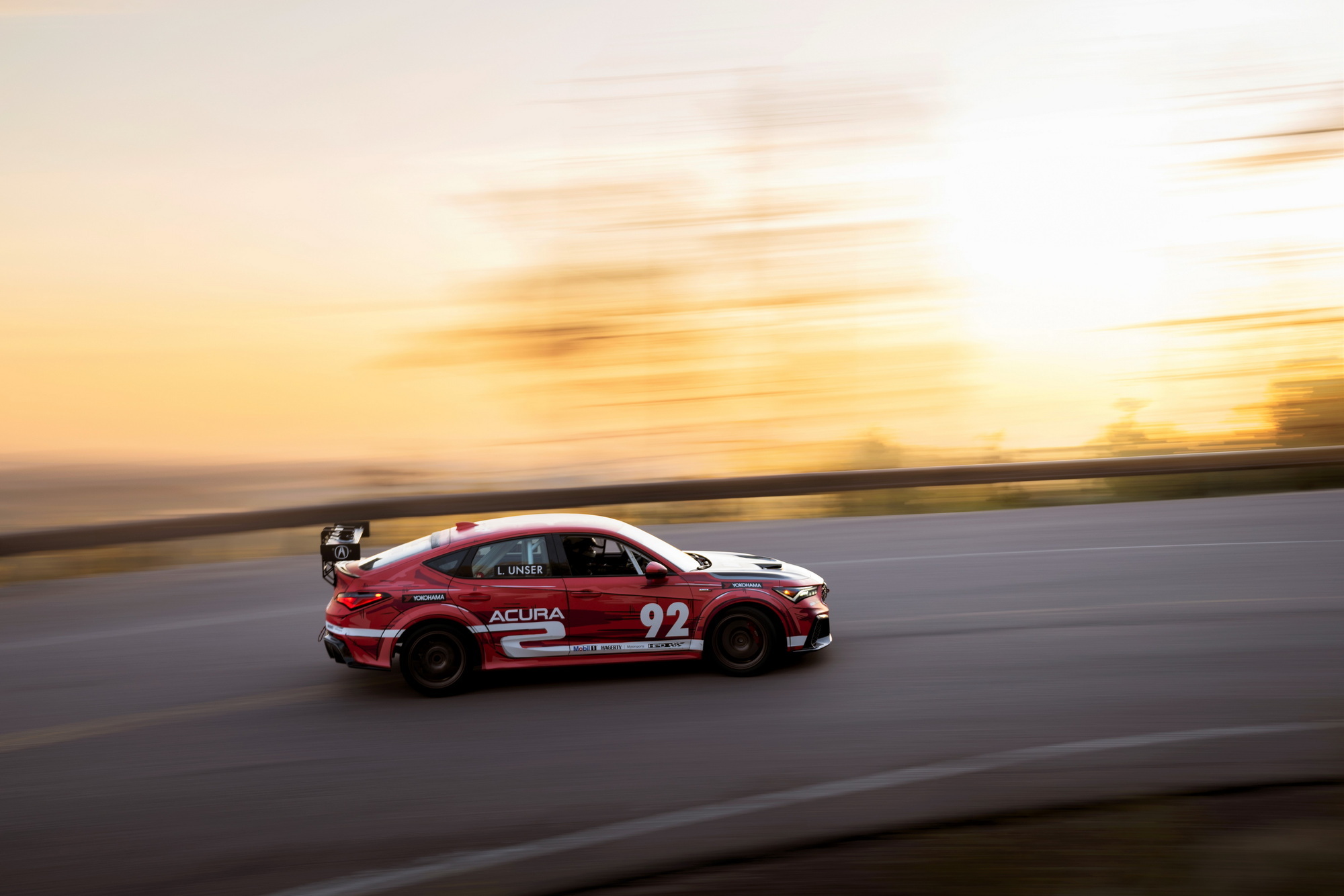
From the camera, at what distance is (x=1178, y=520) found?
42.6 feet

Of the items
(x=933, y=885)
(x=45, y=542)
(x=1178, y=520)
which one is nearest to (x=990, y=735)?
(x=933, y=885)

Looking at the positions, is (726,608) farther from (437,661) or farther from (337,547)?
(337,547)

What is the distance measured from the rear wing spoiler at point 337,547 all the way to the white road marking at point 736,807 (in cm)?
338

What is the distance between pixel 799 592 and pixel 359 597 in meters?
3.16

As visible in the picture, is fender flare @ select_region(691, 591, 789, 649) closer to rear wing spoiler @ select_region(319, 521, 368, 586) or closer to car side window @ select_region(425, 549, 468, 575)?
car side window @ select_region(425, 549, 468, 575)

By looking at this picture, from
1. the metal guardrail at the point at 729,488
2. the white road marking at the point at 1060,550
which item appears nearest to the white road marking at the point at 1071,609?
the white road marking at the point at 1060,550

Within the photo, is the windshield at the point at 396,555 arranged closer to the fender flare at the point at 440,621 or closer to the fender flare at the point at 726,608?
the fender flare at the point at 440,621

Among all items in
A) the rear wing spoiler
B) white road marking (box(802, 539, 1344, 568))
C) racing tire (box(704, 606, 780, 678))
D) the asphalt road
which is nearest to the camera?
the asphalt road

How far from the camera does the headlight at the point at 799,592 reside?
24.2 feet

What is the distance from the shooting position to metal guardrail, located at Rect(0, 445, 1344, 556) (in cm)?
1310

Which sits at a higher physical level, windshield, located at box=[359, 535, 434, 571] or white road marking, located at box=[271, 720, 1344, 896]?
windshield, located at box=[359, 535, 434, 571]

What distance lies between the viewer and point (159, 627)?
9.73 metres

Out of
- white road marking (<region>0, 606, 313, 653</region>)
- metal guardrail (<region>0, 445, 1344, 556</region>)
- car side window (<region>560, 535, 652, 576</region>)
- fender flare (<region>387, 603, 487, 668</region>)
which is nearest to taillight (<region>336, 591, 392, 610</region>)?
fender flare (<region>387, 603, 487, 668</region>)

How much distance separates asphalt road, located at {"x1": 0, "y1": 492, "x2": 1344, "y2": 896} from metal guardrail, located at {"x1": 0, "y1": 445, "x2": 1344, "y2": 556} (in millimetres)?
2602
